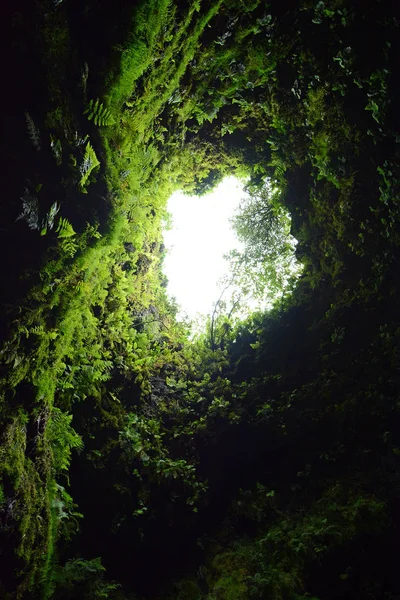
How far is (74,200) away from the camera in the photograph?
136 inches

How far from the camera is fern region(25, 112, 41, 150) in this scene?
7.69 ft

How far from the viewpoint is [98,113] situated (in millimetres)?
3396

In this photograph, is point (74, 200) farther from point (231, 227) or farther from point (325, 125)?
point (231, 227)

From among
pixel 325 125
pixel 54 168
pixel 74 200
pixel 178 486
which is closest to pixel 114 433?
pixel 178 486

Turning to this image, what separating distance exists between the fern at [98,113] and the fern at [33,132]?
1008 mm

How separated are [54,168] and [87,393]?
12.0ft

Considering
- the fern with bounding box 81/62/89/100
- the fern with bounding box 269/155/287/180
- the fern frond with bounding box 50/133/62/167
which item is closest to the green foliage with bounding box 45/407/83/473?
the fern frond with bounding box 50/133/62/167

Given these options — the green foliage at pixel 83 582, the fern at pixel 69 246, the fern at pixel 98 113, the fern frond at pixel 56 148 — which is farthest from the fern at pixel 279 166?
the green foliage at pixel 83 582

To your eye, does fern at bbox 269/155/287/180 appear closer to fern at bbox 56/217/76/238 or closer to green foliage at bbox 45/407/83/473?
fern at bbox 56/217/76/238

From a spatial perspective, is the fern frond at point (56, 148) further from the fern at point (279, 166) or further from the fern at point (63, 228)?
the fern at point (279, 166)

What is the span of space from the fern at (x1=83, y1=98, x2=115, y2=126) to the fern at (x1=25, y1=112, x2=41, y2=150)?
101 centimetres

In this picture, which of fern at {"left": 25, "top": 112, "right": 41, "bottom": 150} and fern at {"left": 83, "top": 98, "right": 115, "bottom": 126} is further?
fern at {"left": 83, "top": 98, "right": 115, "bottom": 126}

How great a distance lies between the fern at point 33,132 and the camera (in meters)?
2.34

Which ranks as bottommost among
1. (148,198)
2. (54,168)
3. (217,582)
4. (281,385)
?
(217,582)
